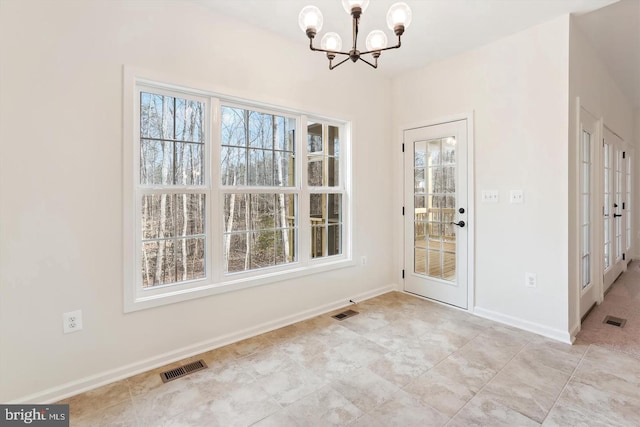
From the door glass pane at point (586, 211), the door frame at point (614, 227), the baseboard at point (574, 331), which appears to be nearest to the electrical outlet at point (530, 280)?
the baseboard at point (574, 331)

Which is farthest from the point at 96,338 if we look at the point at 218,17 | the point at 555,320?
the point at 555,320

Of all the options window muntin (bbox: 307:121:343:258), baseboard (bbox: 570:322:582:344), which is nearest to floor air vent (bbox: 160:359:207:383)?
window muntin (bbox: 307:121:343:258)

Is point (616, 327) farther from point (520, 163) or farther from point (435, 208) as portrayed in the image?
point (435, 208)

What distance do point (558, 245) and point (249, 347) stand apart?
2782 mm

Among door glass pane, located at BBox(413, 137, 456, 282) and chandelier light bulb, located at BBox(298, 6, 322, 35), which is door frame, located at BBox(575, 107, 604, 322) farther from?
chandelier light bulb, located at BBox(298, 6, 322, 35)

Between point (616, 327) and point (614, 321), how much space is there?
171 mm

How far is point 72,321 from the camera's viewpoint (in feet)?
6.56

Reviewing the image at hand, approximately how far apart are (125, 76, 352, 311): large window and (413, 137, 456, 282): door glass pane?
1.05m

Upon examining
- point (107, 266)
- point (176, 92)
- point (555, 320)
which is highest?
point (176, 92)

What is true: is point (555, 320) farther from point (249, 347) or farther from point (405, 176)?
point (249, 347)

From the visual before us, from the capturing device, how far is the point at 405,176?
3.93m

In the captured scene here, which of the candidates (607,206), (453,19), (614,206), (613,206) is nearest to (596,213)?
(607,206)

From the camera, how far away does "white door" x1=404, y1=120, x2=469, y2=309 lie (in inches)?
133

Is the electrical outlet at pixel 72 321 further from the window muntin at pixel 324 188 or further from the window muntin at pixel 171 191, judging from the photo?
the window muntin at pixel 324 188
